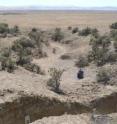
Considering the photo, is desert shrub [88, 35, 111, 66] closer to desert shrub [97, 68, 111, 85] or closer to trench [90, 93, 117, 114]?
desert shrub [97, 68, 111, 85]

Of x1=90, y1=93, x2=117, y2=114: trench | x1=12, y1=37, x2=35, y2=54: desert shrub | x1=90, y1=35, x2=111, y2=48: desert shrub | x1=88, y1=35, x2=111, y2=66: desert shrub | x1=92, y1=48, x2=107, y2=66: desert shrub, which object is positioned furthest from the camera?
x1=90, y1=35, x2=111, y2=48: desert shrub

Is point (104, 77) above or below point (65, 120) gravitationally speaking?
below

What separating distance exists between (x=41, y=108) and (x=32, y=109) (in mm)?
612

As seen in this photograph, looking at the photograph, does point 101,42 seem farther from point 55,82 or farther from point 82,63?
point 55,82

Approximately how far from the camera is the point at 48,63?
44812 mm

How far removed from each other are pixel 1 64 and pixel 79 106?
34.0 ft

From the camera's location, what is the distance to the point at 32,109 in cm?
2245

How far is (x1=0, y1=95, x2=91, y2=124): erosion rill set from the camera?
21.2m

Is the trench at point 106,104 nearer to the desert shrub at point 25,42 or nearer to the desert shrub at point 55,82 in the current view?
the desert shrub at point 55,82

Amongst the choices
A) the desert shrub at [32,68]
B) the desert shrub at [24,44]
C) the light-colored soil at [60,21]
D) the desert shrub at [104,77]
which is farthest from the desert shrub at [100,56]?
the light-colored soil at [60,21]

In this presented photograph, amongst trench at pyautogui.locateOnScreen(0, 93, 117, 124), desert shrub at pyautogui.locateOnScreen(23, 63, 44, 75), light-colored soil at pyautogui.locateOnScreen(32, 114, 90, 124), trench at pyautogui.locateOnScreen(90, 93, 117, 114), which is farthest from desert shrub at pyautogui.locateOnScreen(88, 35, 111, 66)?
light-colored soil at pyautogui.locateOnScreen(32, 114, 90, 124)

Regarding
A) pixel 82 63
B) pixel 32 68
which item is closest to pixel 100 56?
pixel 82 63

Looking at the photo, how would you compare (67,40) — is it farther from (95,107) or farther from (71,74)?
(95,107)

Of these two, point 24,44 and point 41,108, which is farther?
point 24,44
